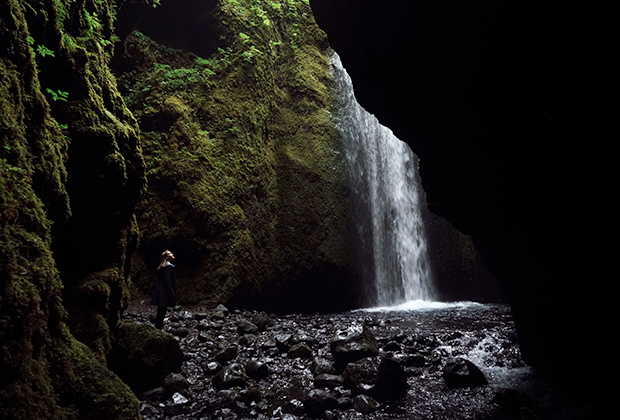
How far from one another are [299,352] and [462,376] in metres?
2.75

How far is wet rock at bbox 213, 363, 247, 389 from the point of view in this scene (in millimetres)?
5059

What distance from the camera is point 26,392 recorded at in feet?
7.28

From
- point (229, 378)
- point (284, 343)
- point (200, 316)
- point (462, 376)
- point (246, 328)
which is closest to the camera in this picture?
point (229, 378)

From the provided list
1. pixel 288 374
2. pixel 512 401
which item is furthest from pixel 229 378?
pixel 512 401

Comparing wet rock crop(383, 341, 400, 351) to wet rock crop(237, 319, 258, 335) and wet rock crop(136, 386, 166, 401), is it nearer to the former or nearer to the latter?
wet rock crop(237, 319, 258, 335)

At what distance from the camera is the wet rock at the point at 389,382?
491 cm

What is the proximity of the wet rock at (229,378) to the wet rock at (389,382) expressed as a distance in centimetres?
193

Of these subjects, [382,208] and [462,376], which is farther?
[382,208]

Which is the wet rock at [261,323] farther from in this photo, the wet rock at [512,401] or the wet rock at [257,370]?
the wet rock at [512,401]

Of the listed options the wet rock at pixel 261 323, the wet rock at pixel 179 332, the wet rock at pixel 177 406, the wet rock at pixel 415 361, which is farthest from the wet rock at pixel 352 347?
the wet rock at pixel 179 332

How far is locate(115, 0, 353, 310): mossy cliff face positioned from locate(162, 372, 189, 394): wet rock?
4561mm

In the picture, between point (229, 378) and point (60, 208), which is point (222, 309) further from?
point (60, 208)

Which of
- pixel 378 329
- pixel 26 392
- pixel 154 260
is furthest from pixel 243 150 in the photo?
pixel 26 392

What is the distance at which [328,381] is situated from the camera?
526 centimetres
